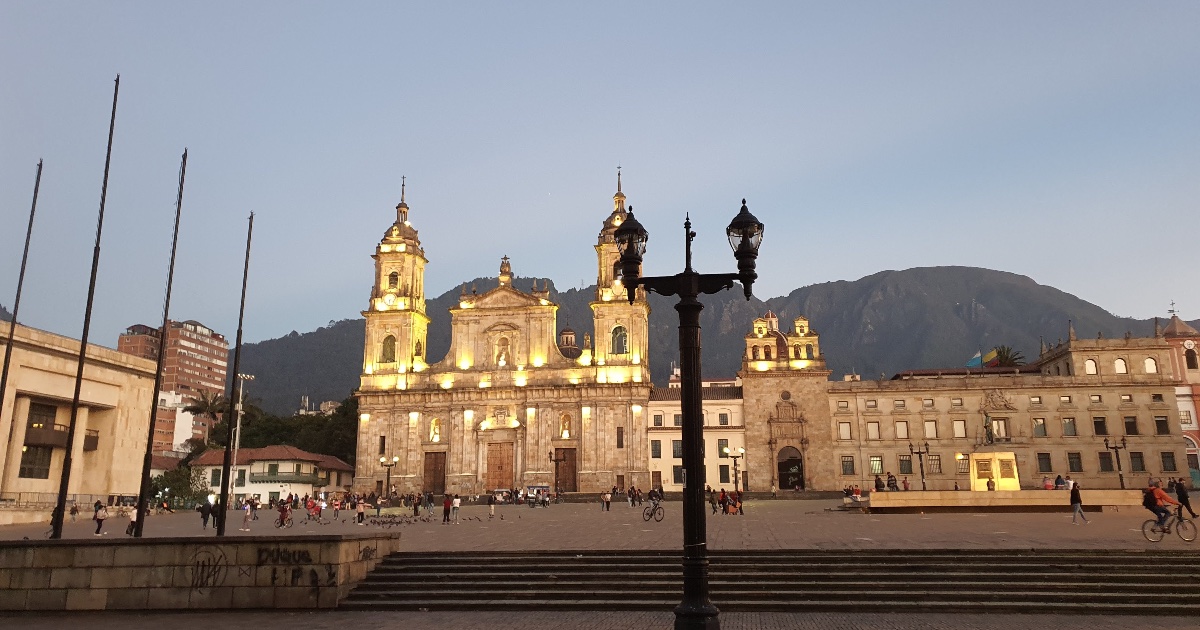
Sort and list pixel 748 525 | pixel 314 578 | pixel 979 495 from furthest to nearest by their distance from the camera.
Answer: pixel 979 495
pixel 748 525
pixel 314 578

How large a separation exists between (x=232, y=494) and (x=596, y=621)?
62349 mm

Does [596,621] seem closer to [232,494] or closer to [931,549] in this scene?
[931,549]

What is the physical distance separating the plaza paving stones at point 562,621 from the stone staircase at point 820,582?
0.49m

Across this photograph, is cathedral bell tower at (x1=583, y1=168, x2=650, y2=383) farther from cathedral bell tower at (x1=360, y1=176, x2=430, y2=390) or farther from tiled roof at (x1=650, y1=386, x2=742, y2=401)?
cathedral bell tower at (x1=360, y1=176, x2=430, y2=390)

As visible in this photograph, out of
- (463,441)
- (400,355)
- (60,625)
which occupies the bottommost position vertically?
(60,625)

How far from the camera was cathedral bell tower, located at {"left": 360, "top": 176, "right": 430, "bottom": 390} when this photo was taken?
68.1 meters

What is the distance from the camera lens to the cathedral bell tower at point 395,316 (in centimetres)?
6806

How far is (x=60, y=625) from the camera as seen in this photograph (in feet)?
44.7

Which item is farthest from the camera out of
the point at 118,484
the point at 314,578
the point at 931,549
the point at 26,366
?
the point at 118,484

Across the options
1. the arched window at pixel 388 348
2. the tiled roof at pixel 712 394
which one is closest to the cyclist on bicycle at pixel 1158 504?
the tiled roof at pixel 712 394

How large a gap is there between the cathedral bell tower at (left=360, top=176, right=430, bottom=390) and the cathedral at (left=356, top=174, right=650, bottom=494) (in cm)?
12

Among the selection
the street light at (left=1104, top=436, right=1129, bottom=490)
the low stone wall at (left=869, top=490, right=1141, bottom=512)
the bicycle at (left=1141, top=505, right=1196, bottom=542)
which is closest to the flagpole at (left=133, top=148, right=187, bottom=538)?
the bicycle at (left=1141, top=505, right=1196, bottom=542)

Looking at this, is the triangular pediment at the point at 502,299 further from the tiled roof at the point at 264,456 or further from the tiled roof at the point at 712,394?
the tiled roof at the point at 264,456

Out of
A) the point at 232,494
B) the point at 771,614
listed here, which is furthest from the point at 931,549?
the point at 232,494
